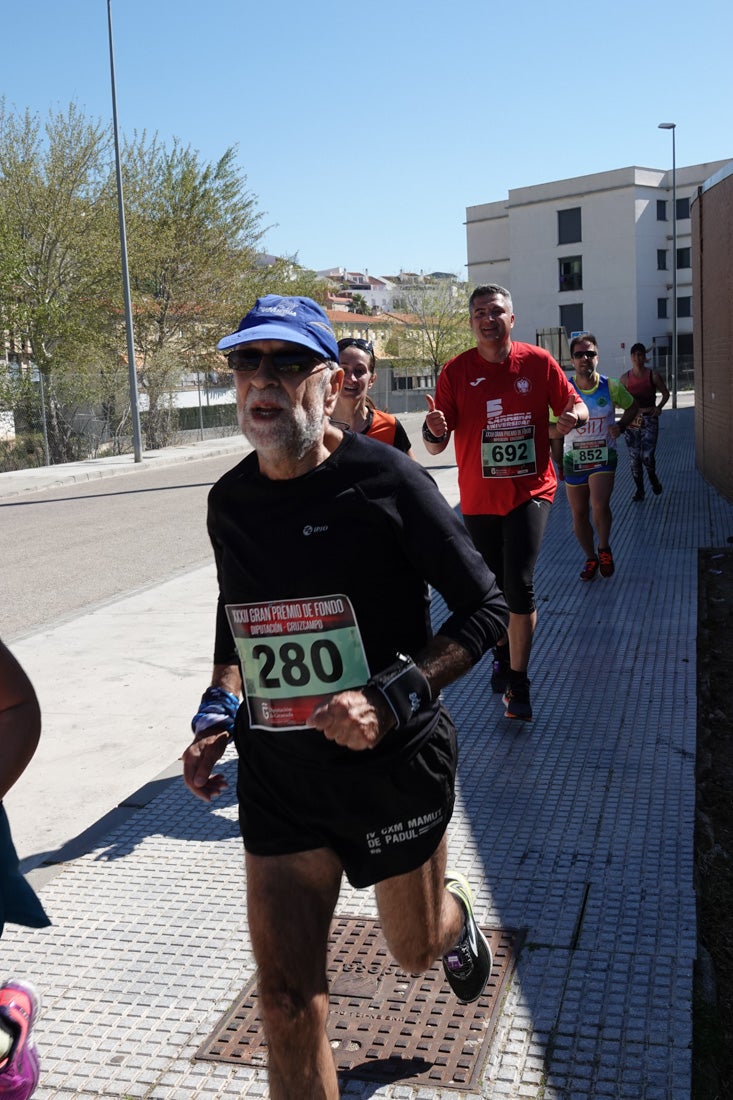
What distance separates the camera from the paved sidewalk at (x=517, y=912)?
2916 millimetres

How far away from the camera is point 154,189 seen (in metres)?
35.2

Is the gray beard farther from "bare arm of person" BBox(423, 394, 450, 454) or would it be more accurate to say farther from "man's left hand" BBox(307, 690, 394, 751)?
"bare arm of person" BBox(423, 394, 450, 454)

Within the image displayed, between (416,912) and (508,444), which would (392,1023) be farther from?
(508,444)

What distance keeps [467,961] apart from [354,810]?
77 centimetres

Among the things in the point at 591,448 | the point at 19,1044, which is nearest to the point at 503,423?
the point at 591,448

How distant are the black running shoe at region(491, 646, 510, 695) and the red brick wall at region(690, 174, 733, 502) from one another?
7968 mm

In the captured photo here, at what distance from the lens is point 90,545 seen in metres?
13.4

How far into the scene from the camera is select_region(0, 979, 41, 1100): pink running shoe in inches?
100

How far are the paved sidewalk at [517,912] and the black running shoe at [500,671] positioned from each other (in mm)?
97

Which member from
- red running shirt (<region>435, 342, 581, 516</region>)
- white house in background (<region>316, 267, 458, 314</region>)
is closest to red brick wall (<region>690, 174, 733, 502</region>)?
red running shirt (<region>435, 342, 581, 516</region>)

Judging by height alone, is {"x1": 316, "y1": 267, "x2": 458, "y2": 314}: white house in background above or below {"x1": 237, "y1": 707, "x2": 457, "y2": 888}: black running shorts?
above

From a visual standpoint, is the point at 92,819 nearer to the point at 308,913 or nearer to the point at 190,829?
the point at 190,829

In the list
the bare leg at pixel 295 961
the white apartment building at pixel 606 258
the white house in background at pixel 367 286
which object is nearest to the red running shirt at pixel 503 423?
the bare leg at pixel 295 961

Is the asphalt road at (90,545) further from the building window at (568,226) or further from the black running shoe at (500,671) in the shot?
the building window at (568,226)
